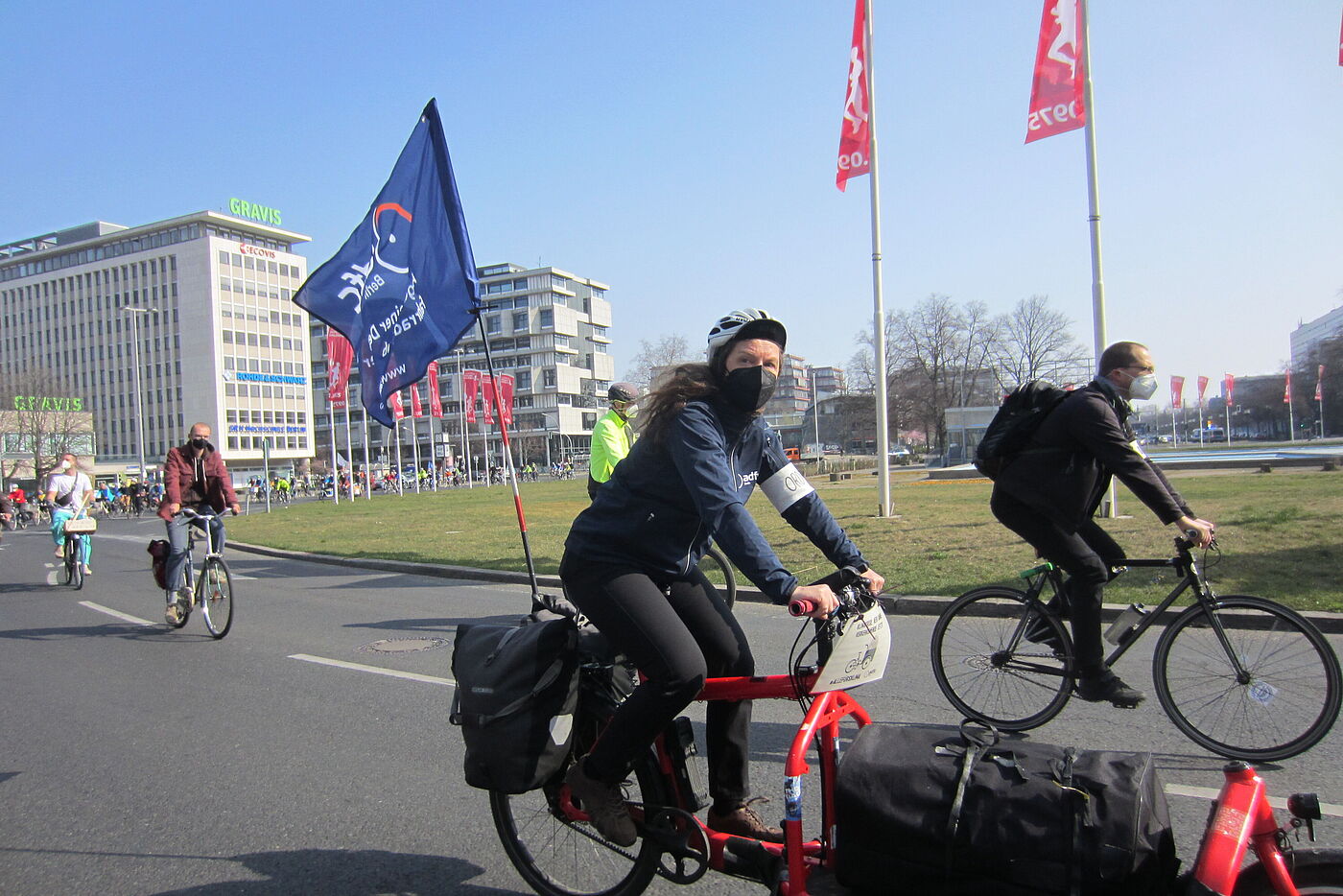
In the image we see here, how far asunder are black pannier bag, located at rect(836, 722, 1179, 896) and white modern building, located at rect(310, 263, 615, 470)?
4157 inches

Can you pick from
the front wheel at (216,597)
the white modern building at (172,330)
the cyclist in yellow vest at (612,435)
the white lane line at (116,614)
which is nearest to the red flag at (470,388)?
the white lane line at (116,614)

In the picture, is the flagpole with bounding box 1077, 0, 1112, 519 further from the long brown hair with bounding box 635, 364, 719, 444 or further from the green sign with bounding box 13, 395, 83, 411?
the green sign with bounding box 13, 395, 83, 411

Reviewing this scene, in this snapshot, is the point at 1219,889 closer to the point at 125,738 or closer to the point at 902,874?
the point at 902,874

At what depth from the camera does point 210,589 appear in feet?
26.7

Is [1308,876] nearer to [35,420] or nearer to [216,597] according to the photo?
[216,597]

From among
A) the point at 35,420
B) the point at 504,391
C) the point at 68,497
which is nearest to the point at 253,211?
the point at 35,420

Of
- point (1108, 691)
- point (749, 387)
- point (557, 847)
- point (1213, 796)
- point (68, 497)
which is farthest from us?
point (68, 497)

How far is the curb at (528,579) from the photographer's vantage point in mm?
6479

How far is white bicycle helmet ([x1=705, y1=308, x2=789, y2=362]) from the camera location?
2.79m

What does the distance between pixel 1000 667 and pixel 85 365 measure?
133884mm

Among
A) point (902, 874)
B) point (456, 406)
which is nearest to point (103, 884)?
point (902, 874)

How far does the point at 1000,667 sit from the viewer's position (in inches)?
183

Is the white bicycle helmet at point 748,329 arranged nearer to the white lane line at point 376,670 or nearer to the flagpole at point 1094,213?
the white lane line at point 376,670

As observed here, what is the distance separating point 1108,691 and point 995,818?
2.72m
